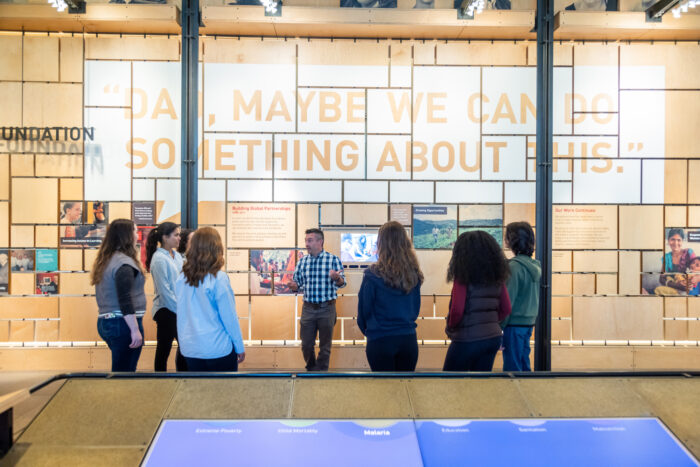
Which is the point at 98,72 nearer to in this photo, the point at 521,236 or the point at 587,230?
the point at 521,236

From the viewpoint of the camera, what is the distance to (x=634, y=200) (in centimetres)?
534

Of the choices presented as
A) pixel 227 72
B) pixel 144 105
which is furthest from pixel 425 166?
pixel 144 105

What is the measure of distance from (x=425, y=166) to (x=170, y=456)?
432cm

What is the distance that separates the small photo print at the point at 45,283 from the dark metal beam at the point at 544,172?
17.9ft

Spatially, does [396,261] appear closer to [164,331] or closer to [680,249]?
[164,331]

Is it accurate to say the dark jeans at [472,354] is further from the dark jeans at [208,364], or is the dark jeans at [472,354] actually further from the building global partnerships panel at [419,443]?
the dark jeans at [208,364]

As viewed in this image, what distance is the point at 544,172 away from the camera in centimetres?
444

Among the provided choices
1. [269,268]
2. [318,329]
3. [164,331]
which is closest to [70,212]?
[269,268]

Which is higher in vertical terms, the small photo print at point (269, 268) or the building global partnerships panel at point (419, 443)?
the small photo print at point (269, 268)

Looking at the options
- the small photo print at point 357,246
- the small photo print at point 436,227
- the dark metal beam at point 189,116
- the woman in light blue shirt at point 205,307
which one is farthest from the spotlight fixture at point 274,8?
the woman in light blue shirt at point 205,307

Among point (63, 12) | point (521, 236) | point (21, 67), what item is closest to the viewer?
point (521, 236)

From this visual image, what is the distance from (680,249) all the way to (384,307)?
15.1ft

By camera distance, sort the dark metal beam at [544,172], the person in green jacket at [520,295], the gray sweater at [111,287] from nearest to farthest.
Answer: the gray sweater at [111,287] → the person in green jacket at [520,295] → the dark metal beam at [544,172]

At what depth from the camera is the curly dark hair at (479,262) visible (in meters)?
2.76
